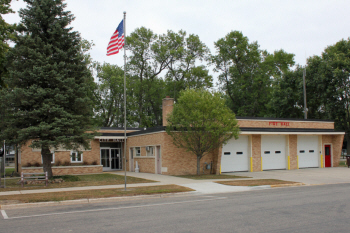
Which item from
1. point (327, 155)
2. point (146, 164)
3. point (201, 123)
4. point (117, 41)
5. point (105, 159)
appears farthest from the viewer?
point (105, 159)

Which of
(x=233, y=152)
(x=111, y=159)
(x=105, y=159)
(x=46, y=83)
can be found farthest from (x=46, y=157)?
(x=233, y=152)

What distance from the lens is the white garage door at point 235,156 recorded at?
25.9 m

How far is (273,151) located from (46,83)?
18688mm

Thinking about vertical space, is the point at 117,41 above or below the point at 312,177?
above

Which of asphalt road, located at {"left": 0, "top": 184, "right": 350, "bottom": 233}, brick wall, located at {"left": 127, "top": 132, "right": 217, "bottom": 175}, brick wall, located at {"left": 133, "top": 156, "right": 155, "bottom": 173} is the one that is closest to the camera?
asphalt road, located at {"left": 0, "top": 184, "right": 350, "bottom": 233}

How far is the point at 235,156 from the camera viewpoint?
26.2m

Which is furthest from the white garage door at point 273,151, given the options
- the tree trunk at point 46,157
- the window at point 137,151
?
the tree trunk at point 46,157

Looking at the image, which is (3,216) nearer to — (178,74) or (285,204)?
(285,204)

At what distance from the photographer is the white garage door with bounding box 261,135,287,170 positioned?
27.3 meters

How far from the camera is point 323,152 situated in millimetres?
30312

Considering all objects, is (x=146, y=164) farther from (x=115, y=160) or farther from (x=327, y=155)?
(x=327, y=155)

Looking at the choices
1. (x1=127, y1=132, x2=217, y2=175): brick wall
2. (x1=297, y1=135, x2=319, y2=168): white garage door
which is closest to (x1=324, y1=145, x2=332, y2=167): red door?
(x1=297, y1=135, x2=319, y2=168): white garage door

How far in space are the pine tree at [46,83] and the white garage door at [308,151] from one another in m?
18.9

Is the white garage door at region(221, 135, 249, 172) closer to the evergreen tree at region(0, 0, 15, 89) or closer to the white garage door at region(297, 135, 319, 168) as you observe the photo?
the white garage door at region(297, 135, 319, 168)
